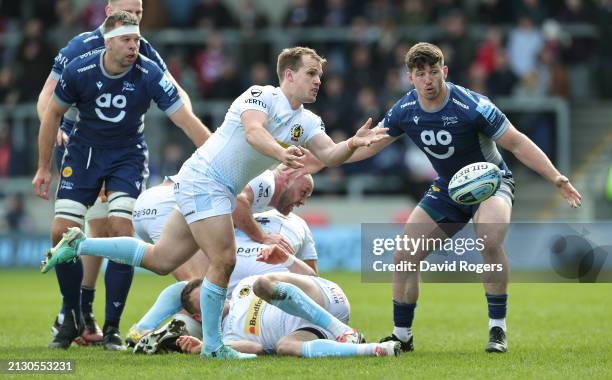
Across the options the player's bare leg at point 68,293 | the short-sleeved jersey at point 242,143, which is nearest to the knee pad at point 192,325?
→ the player's bare leg at point 68,293

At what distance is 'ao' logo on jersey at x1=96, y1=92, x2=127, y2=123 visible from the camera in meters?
10.0

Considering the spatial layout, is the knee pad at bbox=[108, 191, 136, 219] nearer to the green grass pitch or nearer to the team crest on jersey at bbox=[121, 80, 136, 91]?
the team crest on jersey at bbox=[121, 80, 136, 91]

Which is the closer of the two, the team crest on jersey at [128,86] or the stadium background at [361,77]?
the team crest on jersey at [128,86]

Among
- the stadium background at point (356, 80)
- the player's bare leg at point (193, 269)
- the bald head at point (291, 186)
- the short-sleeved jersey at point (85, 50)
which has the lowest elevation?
the player's bare leg at point (193, 269)

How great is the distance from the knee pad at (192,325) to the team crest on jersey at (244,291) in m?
0.52

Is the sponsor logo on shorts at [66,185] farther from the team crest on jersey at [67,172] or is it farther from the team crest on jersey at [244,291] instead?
the team crest on jersey at [244,291]

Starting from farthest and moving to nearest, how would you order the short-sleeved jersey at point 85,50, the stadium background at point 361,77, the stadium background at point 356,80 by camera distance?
the stadium background at point 361,77, the stadium background at point 356,80, the short-sleeved jersey at point 85,50

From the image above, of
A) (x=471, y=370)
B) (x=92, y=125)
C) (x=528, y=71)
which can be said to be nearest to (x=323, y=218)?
(x=528, y=71)

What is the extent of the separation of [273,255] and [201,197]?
0.79 m

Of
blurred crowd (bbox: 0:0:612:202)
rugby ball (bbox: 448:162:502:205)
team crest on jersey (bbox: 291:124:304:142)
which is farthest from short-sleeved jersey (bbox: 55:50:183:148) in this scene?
blurred crowd (bbox: 0:0:612:202)

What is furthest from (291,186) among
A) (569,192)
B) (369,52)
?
(369,52)

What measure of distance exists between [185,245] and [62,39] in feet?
48.8

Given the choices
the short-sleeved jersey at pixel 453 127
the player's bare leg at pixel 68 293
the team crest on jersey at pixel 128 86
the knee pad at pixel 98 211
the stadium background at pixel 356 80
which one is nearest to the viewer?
the short-sleeved jersey at pixel 453 127

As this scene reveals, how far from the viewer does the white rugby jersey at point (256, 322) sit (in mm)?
9078
